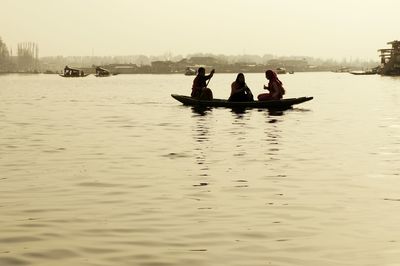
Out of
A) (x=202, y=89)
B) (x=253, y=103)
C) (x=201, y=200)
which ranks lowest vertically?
(x=201, y=200)

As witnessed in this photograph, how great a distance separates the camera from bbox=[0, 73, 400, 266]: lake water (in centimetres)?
721

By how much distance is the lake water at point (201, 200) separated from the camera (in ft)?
23.7

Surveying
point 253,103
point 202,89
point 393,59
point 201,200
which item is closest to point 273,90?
point 253,103

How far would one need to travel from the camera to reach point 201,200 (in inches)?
A: 403

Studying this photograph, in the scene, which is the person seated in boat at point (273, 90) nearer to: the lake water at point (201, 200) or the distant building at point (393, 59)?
the lake water at point (201, 200)

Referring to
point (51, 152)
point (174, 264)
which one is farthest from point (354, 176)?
point (51, 152)

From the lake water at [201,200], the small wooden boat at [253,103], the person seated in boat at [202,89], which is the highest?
the person seated in boat at [202,89]

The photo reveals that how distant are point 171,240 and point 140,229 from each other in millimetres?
676

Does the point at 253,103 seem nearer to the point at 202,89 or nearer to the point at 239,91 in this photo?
the point at 239,91

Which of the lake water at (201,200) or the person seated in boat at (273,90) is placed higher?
the person seated in boat at (273,90)

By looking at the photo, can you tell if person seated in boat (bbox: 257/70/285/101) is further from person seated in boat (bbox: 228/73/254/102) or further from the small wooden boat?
person seated in boat (bbox: 228/73/254/102)

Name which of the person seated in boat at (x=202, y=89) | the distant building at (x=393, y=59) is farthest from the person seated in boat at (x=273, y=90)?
the distant building at (x=393, y=59)

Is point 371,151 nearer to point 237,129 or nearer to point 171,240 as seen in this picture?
point 237,129

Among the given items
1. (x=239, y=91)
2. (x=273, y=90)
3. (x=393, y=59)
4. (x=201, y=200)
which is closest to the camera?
(x=201, y=200)
